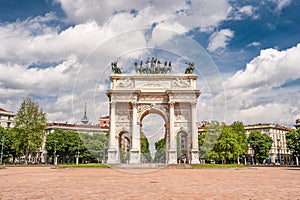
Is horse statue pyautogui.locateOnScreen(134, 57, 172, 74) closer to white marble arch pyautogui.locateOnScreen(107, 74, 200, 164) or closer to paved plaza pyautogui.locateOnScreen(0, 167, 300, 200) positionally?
white marble arch pyautogui.locateOnScreen(107, 74, 200, 164)

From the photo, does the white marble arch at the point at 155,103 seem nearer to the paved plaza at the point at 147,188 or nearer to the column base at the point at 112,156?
the column base at the point at 112,156

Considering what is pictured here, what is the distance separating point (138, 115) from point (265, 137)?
5491 centimetres

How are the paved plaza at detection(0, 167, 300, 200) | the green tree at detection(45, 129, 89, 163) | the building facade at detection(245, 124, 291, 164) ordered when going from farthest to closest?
the building facade at detection(245, 124, 291, 164)
the green tree at detection(45, 129, 89, 163)
the paved plaza at detection(0, 167, 300, 200)

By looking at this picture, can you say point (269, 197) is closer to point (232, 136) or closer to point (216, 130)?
point (216, 130)

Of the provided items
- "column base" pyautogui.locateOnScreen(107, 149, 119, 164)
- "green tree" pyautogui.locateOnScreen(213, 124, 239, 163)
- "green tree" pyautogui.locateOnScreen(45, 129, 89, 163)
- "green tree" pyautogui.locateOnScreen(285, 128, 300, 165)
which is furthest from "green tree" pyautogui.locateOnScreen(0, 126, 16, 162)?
"green tree" pyautogui.locateOnScreen(285, 128, 300, 165)

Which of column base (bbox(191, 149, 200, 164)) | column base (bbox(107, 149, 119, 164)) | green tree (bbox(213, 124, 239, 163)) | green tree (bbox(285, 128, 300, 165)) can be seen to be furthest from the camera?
green tree (bbox(285, 128, 300, 165))

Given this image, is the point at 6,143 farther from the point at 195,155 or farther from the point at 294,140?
the point at 294,140

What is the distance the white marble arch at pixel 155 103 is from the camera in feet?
195

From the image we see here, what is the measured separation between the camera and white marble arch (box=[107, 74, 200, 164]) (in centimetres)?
5947

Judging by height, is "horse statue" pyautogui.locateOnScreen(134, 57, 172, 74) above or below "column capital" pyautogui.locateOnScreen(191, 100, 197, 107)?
above

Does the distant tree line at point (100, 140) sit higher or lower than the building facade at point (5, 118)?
lower

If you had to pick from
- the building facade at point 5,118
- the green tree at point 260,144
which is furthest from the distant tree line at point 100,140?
the building facade at point 5,118

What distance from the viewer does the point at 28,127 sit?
63.0 metres

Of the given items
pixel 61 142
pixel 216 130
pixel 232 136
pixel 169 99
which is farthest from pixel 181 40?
pixel 61 142
